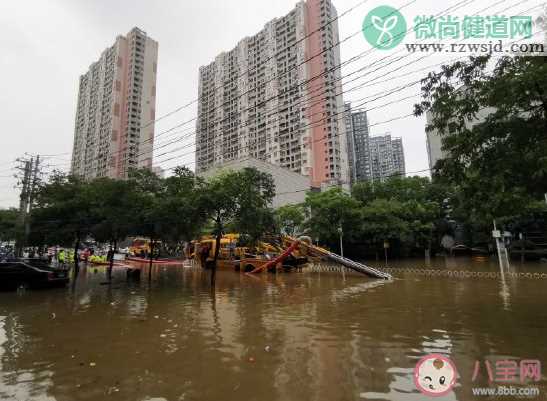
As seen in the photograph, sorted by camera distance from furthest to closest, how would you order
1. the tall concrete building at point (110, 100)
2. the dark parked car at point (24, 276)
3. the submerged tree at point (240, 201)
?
the tall concrete building at point (110, 100), the submerged tree at point (240, 201), the dark parked car at point (24, 276)

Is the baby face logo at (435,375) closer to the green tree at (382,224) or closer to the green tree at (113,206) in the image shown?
the green tree at (113,206)

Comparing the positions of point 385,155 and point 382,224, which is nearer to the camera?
point 382,224

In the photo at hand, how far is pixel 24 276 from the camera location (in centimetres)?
1553

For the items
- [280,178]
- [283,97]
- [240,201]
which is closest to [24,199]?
[240,201]

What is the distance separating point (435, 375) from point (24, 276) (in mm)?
18304

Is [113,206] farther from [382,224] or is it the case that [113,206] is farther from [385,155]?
[385,155]

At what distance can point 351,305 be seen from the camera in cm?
1152

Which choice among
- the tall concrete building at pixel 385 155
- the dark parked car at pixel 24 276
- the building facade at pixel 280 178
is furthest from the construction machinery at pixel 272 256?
the tall concrete building at pixel 385 155

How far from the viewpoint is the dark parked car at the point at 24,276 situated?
15383 mm

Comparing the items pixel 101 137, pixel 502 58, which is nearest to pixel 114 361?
pixel 502 58

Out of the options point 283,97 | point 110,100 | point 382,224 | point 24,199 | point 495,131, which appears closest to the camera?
point 495,131

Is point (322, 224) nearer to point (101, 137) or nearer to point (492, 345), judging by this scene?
point (492, 345)

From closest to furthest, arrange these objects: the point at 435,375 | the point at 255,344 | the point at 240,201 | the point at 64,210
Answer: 1. the point at 435,375
2. the point at 255,344
3. the point at 240,201
4. the point at 64,210

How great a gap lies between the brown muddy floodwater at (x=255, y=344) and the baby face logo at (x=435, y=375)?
138 millimetres
